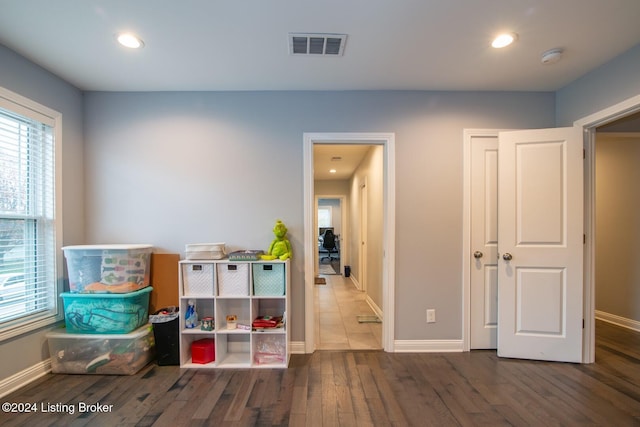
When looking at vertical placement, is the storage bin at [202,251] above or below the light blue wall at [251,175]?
below

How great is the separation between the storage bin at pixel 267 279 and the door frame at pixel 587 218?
1.72 metres

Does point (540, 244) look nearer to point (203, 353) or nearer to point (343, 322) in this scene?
point (343, 322)

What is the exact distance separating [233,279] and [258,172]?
100cm

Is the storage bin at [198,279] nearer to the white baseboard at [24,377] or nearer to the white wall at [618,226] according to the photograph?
the white baseboard at [24,377]

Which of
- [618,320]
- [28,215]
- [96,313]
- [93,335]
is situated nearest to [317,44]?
[28,215]

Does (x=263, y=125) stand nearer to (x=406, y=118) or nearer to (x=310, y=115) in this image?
(x=310, y=115)

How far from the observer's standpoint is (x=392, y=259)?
2578 millimetres

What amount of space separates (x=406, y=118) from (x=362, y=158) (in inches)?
89.3

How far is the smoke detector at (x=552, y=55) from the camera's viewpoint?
2.00 metres

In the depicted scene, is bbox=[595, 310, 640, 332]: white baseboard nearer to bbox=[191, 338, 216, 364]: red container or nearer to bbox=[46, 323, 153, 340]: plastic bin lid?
bbox=[191, 338, 216, 364]: red container

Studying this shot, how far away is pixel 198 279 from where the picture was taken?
236cm

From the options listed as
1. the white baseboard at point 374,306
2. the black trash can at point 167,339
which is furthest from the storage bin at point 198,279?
the white baseboard at point 374,306

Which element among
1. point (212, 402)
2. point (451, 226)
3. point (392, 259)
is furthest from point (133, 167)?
point (451, 226)

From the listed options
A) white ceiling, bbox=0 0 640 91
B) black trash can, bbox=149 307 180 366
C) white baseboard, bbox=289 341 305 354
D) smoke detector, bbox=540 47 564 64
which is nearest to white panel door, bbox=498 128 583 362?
smoke detector, bbox=540 47 564 64
